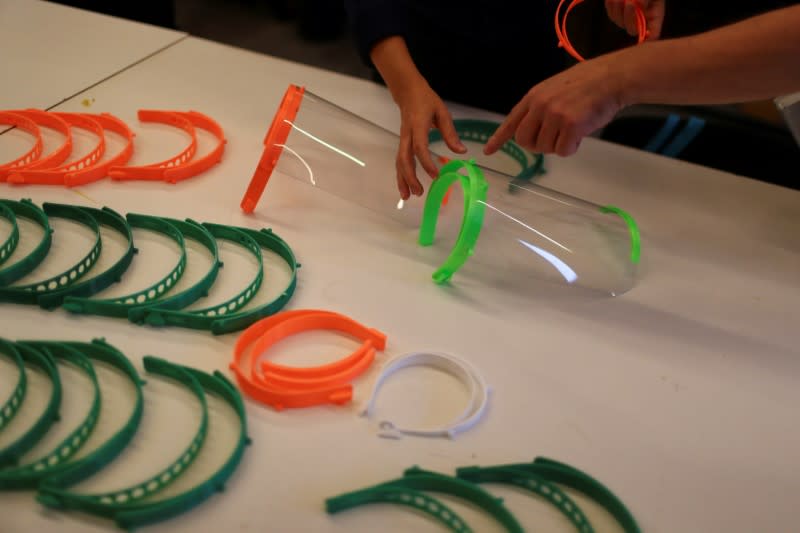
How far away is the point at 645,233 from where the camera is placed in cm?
100

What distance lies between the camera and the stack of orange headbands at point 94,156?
39.3 inches

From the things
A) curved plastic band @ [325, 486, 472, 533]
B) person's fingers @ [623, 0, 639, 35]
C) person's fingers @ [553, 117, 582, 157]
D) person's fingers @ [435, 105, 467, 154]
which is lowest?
curved plastic band @ [325, 486, 472, 533]

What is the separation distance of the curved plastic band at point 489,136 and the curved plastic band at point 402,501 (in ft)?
1.85

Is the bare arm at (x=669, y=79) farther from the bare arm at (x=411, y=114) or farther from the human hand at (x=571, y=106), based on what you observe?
the bare arm at (x=411, y=114)

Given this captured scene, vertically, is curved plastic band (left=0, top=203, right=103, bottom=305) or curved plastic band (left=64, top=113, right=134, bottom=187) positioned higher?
curved plastic band (left=64, top=113, right=134, bottom=187)

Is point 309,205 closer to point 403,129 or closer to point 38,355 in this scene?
point 403,129

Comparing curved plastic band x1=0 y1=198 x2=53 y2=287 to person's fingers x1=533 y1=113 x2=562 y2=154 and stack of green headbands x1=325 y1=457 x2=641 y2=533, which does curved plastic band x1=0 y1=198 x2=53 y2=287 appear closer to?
stack of green headbands x1=325 y1=457 x2=641 y2=533

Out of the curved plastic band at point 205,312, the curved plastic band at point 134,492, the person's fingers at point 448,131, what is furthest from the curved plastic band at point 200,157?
the curved plastic band at point 134,492

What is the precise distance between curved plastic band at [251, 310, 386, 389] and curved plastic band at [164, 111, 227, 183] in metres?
0.34

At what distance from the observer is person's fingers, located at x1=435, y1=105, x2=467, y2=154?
96cm

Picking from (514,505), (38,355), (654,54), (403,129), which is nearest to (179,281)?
(38,355)

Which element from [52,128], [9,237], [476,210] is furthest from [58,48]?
[476,210]

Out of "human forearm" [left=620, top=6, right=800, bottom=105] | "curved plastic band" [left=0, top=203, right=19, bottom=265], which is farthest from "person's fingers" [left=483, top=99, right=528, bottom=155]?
"curved plastic band" [left=0, top=203, right=19, bottom=265]

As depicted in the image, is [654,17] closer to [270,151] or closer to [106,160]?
[270,151]
